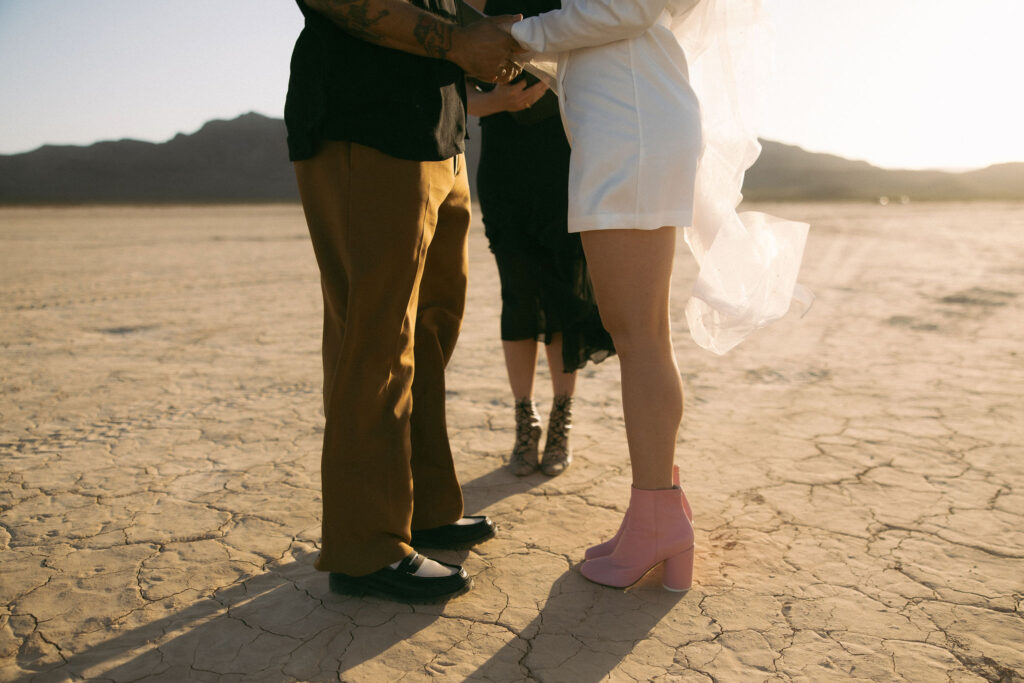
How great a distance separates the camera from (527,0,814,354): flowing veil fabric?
1656 millimetres

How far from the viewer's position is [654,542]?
1621 millimetres

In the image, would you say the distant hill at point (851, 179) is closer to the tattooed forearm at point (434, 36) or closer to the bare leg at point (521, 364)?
the bare leg at point (521, 364)

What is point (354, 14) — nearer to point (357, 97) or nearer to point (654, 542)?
point (357, 97)

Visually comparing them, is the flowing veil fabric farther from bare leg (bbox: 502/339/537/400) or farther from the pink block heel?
bare leg (bbox: 502/339/537/400)

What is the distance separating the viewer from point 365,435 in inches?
60.7

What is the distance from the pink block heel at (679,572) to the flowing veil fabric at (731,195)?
47cm

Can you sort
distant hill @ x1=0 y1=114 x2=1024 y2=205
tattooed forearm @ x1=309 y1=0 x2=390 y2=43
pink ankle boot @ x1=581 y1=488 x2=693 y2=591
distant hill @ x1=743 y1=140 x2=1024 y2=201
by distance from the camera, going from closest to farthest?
tattooed forearm @ x1=309 y1=0 x2=390 y2=43 < pink ankle boot @ x1=581 y1=488 x2=693 y2=591 < distant hill @ x1=0 y1=114 x2=1024 y2=205 < distant hill @ x1=743 y1=140 x2=1024 y2=201

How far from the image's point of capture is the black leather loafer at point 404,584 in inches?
63.2

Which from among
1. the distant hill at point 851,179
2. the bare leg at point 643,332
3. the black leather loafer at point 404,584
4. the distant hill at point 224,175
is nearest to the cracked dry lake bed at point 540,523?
the black leather loafer at point 404,584

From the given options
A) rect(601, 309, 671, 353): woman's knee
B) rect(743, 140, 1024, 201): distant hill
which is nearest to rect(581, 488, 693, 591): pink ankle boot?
rect(601, 309, 671, 353): woman's knee

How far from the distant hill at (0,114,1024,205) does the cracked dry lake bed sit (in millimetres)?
50122

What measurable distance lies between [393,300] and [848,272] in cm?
727

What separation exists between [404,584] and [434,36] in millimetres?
1099

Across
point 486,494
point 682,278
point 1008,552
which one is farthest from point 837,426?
point 682,278
